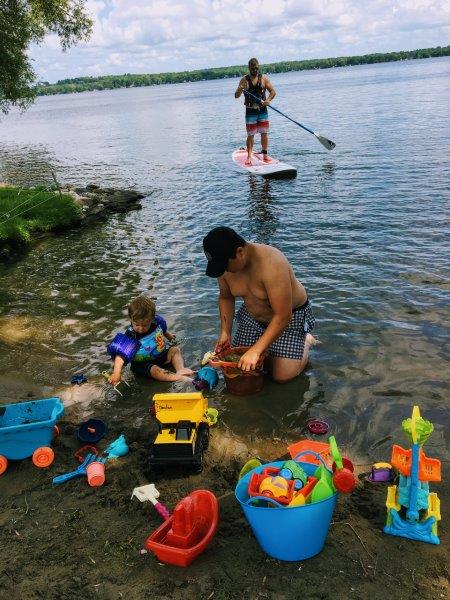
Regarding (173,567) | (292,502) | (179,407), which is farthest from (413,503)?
(179,407)

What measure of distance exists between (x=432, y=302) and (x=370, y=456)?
350 cm

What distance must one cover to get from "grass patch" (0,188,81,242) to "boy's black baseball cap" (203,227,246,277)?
348 inches

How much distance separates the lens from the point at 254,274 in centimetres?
489

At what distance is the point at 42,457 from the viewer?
430 cm

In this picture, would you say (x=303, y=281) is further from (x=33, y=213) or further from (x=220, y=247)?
(x=33, y=213)

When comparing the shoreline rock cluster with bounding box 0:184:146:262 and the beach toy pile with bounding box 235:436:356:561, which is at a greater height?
the beach toy pile with bounding box 235:436:356:561

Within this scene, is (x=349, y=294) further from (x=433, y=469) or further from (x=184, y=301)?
(x=433, y=469)

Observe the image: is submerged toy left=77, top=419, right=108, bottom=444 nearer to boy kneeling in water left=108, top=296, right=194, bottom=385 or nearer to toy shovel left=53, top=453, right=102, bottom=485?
toy shovel left=53, top=453, right=102, bottom=485

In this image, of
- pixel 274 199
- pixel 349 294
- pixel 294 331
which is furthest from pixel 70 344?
pixel 274 199

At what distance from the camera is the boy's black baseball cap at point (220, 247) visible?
4.25 meters

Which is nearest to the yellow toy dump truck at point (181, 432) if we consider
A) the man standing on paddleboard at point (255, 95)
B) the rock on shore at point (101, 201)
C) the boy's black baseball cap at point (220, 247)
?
the boy's black baseball cap at point (220, 247)

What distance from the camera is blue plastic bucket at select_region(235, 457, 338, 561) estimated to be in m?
2.86

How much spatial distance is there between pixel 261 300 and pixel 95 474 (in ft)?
7.96

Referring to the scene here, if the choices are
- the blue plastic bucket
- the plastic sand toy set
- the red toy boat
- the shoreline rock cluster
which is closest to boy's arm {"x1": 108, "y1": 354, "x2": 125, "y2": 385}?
the plastic sand toy set
